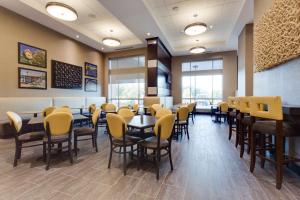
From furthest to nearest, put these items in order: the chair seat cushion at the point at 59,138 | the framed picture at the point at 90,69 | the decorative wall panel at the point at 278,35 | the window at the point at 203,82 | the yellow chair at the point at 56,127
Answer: the window at the point at 203,82
the framed picture at the point at 90,69
the chair seat cushion at the point at 59,138
the yellow chair at the point at 56,127
the decorative wall panel at the point at 278,35

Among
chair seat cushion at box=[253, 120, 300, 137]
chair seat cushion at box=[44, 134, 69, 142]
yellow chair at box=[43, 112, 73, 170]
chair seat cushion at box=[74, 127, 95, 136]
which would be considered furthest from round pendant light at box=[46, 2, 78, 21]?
chair seat cushion at box=[253, 120, 300, 137]

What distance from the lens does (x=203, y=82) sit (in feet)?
33.2

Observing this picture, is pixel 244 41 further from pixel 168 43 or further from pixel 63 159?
pixel 63 159

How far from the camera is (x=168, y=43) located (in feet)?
26.5

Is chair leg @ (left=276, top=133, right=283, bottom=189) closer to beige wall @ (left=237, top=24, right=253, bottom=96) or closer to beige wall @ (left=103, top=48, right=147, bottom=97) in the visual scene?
beige wall @ (left=237, top=24, right=253, bottom=96)

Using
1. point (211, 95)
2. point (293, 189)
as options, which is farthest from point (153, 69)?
point (293, 189)

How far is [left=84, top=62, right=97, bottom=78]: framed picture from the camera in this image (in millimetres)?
8062

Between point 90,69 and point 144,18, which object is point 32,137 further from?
point 90,69

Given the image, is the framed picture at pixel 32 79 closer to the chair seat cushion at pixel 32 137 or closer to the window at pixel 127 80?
the chair seat cushion at pixel 32 137

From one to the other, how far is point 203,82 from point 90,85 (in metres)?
7.05

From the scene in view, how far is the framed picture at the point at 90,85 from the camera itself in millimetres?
8070

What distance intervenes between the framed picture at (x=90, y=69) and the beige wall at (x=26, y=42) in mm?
505

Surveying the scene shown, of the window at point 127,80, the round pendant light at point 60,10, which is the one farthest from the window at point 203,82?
the round pendant light at point 60,10

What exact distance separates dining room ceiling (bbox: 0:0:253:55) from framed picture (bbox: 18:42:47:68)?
40.5 inches
